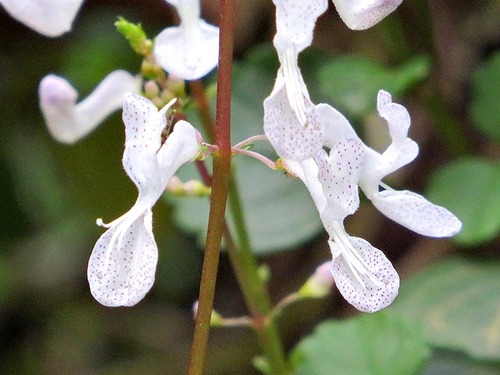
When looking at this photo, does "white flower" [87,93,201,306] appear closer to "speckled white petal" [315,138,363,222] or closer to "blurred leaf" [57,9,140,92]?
"speckled white petal" [315,138,363,222]

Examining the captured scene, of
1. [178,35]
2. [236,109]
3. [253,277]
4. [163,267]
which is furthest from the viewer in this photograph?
[163,267]

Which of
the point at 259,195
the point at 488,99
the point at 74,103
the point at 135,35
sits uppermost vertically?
the point at 135,35

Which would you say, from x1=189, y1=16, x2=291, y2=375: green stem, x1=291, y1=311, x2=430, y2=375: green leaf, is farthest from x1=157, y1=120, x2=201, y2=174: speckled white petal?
x1=291, y1=311, x2=430, y2=375: green leaf

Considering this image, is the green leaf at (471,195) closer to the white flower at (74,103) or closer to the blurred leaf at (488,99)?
the blurred leaf at (488,99)

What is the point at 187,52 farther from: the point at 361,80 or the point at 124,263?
the point at 361,80

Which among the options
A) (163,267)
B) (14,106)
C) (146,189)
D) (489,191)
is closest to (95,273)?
(146,189)

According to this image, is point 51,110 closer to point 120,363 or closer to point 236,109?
point 236,109

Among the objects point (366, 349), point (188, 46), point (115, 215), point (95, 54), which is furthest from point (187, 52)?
point (95, 54)
